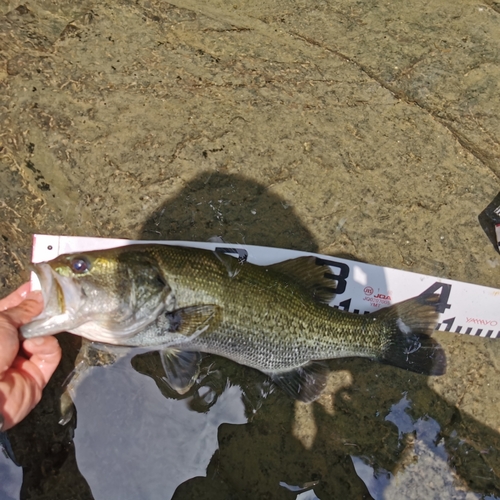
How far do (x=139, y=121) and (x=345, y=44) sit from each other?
2021 mm

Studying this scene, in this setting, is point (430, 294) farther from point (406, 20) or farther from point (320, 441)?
point (406, 20)

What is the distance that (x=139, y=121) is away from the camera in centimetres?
361

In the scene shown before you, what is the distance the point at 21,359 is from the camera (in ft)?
10.6

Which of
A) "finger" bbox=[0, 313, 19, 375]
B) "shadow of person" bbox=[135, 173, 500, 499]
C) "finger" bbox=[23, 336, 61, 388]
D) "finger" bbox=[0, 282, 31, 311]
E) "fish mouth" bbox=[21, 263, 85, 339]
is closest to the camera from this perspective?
"fish mouth" bbox=[21, 263, 85, 339]

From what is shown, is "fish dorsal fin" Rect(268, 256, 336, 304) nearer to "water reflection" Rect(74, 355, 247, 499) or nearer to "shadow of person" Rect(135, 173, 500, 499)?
"shadow of person" Rect(135, 173, 500, 499)

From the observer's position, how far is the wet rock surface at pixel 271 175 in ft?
11.3

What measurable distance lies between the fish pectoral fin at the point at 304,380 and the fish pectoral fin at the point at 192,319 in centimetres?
72

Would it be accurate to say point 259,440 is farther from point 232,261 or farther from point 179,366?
point 232,261

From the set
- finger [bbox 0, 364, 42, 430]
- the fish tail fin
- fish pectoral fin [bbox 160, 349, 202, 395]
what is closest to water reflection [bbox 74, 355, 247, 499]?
fish pectoral fin [bbox 160, 349, 202, 395]

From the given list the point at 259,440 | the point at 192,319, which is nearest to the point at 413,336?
the point at 259,440

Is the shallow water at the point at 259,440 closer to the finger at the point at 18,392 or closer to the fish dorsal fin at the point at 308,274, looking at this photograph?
the finger at the point at 18,392

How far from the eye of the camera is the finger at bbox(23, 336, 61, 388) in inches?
124

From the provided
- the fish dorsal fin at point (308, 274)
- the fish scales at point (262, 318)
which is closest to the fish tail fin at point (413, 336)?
the fish scales at point (262, 318)

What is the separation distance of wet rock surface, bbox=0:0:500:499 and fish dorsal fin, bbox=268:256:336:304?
1.06 ft
